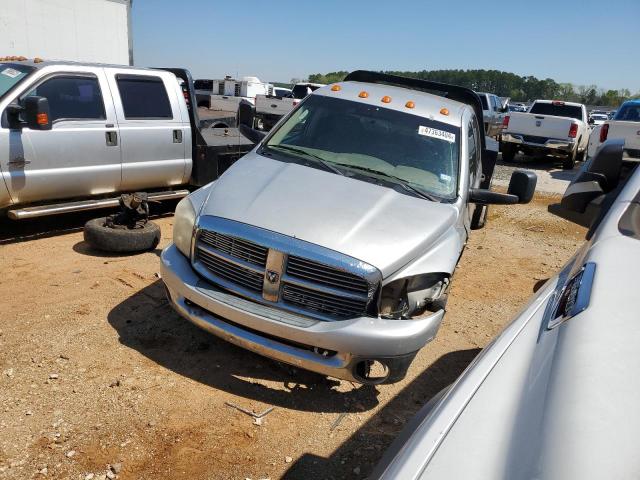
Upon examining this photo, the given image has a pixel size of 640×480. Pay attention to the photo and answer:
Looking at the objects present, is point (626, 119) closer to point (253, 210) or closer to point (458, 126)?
point (458, 126)

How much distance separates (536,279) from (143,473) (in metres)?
5.27

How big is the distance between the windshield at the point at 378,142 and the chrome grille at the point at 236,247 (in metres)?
1.31

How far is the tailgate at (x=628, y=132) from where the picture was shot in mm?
11719

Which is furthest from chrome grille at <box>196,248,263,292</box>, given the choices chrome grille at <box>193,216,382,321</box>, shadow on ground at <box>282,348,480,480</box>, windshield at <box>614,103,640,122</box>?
windshield at <box>614,103,640,122</box>

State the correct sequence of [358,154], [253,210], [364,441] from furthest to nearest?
[358,154] < [253,210] < [364,441]

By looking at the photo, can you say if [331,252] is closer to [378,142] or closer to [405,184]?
[405,184]

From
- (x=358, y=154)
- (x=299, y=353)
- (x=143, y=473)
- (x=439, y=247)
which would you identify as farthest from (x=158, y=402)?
(x=358, y=154)

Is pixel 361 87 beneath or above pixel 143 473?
above

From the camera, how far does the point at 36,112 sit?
5.18 m

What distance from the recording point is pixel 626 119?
44.4 feet

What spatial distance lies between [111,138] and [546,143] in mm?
12989

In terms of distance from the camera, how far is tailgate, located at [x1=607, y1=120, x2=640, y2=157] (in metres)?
11.7

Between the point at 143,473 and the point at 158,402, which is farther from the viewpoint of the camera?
the point at 158,402

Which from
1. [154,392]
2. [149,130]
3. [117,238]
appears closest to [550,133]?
[149,130]
